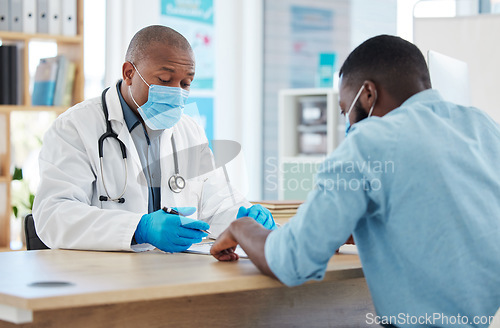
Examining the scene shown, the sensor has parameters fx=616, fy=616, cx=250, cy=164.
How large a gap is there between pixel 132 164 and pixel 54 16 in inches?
84.3

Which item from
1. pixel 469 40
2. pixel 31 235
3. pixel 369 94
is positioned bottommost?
pixel 31 235

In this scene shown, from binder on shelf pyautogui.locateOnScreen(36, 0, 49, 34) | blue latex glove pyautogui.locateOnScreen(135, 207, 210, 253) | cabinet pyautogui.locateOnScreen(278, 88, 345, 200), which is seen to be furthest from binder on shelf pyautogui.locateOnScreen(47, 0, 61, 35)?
blue latex glove pyautogui.locateOnScreen(135, 207, 210, 253)

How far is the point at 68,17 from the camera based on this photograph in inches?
149

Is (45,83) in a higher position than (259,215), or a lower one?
higher

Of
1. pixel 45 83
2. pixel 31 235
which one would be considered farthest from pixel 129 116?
pixel 45 83

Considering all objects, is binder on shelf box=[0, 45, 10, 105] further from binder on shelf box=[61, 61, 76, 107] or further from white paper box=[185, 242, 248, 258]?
white paper box=[185, 242, 248, 258]

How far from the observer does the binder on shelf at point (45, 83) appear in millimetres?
3762

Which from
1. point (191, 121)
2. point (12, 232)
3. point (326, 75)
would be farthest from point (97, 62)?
point (191, 121)

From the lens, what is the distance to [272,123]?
216 inches

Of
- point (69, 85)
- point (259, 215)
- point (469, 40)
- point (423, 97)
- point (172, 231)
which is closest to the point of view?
point (423, 97)

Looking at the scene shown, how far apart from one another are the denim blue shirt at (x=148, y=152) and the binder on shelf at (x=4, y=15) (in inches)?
73.4

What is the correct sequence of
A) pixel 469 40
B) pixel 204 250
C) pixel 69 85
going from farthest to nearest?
pixel 69 85 < pixel 469 40 < pixel 204 250

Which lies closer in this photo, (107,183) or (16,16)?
(107,183)

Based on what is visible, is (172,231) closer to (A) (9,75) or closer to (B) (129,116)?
(B) (129,116)
